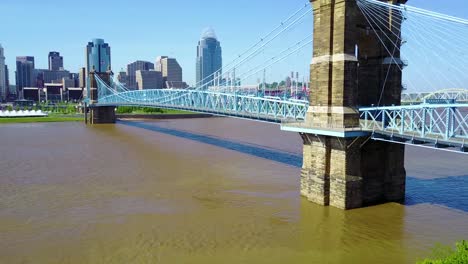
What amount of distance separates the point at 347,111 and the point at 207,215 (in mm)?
6755

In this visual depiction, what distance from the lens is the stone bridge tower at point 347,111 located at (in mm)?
17062

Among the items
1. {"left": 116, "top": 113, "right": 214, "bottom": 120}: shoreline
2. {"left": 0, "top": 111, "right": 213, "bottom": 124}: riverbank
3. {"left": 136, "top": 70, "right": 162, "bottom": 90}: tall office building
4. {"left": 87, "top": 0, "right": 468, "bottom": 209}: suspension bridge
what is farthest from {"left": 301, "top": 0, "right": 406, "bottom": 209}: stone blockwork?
{"left": 136, "top": 70, "right": 162, "bottom": 90}: tall office building

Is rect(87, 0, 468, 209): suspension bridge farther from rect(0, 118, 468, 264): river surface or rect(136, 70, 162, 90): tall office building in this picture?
rect(136, 70, 162, 90): tall office building

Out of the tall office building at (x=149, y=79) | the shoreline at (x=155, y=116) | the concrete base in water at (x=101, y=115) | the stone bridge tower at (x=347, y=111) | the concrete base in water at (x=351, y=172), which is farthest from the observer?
the tall office building at (x=149, y=79)

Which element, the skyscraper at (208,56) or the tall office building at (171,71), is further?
the tall office building at (171,71)

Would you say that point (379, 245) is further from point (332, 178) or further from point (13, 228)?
point (13, 228)

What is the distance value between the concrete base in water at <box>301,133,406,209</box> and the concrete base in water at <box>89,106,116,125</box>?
53.7m

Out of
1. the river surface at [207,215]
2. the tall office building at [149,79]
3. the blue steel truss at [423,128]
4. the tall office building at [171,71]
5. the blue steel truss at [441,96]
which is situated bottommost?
the river surface at [207,215]

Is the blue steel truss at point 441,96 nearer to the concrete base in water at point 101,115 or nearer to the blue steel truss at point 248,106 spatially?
the blue steel truss at point 248,106

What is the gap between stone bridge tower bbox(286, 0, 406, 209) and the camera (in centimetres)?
1706

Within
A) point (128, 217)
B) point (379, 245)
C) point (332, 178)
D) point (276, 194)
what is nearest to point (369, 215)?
point (332, 178)

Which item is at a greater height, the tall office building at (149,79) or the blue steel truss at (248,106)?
the tall office building at (149,79)

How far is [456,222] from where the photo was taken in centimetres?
1548

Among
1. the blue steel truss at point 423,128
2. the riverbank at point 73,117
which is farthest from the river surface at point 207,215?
the riverbank at point 73,117
